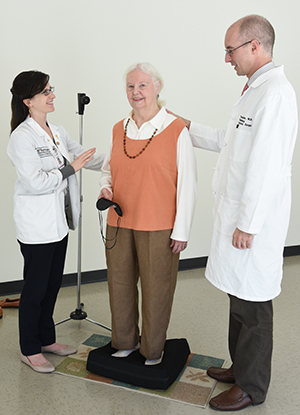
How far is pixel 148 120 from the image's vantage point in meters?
2.22

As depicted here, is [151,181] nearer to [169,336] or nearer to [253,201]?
[253,201]

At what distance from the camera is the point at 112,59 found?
367 cm

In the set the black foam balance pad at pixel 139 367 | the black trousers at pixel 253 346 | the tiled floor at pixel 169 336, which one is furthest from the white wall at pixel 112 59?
the black trousers at pixel 253 346

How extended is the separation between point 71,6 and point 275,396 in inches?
121

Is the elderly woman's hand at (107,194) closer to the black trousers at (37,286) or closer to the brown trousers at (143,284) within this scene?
the brown trousers at (143,284)

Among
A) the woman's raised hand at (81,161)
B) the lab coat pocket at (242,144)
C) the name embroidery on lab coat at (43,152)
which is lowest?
the woman's raised hand at (81,161)

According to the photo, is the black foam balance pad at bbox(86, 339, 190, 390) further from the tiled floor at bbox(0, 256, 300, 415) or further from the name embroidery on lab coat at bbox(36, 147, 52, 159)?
the name embroidery on lab coat at bbox(36, 147, 52, 159)

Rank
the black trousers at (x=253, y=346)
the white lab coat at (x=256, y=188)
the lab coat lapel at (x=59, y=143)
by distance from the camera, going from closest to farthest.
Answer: the white lab coat at (x=256, y=188)
the black trousers at (x=253, y=346)
the lab coat lapel at (x=59, y=143)

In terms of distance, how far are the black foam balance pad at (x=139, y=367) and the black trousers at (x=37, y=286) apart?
1.17 feet

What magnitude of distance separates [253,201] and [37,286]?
1.26 m

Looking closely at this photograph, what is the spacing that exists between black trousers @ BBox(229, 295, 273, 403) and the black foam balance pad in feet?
1.19

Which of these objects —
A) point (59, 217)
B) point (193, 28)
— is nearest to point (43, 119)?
point (59, 217)

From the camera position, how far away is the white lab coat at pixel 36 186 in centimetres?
224

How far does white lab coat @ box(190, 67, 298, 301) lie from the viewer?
1804mm
